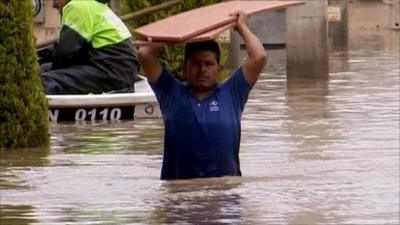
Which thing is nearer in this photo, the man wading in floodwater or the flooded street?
the man wading in floodwater

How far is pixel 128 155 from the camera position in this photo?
11.9 metres

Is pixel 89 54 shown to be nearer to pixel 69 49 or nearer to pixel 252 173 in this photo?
pixel 69 49

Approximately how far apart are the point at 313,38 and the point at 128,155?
8.46 m

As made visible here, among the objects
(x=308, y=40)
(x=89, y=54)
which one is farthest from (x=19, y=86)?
(x=308, y=40)

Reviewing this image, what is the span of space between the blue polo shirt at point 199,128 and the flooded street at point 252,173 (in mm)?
203

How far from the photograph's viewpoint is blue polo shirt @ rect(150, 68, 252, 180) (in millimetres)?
8102

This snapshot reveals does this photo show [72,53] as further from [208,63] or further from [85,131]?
Result: [208,63]

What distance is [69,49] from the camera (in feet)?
48.3

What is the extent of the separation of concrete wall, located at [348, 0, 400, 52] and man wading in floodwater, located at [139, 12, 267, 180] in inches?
706

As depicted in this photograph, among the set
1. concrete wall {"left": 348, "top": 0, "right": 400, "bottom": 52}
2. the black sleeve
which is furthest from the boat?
concrete wall {"left": 348, "top": 0, "right": 400, "bottom": 52}

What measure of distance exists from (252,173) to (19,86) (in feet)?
9.54

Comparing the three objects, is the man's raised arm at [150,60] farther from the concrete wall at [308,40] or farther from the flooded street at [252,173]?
the concrete wall at [308,40]

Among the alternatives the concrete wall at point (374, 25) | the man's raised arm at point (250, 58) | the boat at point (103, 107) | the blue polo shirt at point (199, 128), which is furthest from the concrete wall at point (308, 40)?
the blue polo shirt at point (199, 128)

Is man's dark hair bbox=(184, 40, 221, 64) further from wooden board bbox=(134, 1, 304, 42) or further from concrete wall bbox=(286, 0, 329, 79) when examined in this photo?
concrete wall bbox=(286, 0, 329, 79)
